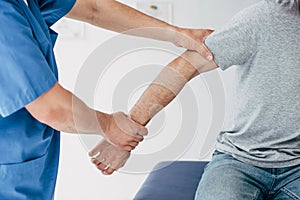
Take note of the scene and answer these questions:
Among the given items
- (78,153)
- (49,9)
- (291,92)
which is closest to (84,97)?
(49,9)

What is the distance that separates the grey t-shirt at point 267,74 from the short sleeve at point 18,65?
0.60m

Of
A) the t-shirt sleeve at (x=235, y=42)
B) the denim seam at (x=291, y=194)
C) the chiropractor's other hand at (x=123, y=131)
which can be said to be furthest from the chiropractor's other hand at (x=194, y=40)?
the denim seam at (x=291, y=194)

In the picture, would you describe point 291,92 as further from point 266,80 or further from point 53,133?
point 53,133

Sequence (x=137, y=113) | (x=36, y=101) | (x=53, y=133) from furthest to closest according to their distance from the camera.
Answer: (x=137, y=113)
(x=53, y=133)
(x=36, y=101)

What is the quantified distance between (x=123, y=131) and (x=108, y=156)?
0.18 meters

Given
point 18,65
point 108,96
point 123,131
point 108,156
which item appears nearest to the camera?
point 18,65

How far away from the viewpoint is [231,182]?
4.90 feet

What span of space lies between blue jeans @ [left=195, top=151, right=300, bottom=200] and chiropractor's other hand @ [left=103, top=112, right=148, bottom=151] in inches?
9.8

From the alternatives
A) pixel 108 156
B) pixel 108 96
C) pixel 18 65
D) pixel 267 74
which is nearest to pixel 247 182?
pixel 267 74

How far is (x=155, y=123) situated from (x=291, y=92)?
514 millimetres

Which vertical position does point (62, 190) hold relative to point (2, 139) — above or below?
below

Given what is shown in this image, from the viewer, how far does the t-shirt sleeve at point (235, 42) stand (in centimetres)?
153

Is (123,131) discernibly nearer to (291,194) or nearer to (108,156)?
(108,156)

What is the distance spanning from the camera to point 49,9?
150cm
